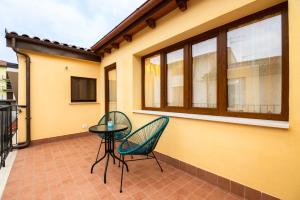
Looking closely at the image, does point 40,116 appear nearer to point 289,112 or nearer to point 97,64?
point 97,64

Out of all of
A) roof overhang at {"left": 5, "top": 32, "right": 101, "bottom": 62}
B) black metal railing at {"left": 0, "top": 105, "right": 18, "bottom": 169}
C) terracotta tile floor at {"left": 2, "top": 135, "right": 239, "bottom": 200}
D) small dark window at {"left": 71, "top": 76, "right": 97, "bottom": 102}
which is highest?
roof overhang at {"left": 5, "top": 32, "right": 101, "bottom": 62}

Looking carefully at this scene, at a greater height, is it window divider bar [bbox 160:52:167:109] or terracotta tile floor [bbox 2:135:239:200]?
window divider bar [bbox 160:52:167:109]

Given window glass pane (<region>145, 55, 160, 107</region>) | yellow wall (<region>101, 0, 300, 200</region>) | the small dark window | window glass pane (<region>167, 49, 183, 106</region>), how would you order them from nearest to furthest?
yellow wall (<region>101, 0, 300, 200</region>)
window glass pane (<region>167, 49, 183, 106</region>)
window glass pane (<region>145, 55, 160, 107</region>)
the small dark window

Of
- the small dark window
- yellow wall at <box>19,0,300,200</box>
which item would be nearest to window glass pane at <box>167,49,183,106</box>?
yellow wall at <box>19,0,300,200</box>

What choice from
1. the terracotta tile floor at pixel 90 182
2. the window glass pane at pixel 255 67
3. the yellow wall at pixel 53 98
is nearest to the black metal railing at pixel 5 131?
the terracotta tile floor at pixel 90 182

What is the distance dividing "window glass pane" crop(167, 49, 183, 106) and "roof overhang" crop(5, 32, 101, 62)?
2992 mm

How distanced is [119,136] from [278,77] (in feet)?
9.19

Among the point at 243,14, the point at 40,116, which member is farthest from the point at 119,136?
the point at 243,14

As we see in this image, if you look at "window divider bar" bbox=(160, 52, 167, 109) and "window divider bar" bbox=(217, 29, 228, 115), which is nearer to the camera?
"window divider bar" bbox=(217, 29, 228, 115)

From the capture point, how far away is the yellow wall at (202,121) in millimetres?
1406

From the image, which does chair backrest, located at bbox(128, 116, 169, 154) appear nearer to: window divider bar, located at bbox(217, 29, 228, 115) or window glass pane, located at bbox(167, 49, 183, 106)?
window glass pane, located at bbox(167, 49, 183, 106)

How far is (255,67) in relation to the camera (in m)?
1.82

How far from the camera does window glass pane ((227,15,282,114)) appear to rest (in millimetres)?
1656

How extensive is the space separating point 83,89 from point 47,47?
59.9 inches
